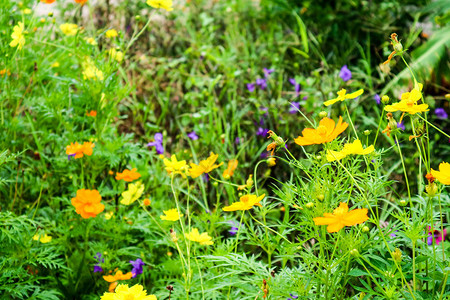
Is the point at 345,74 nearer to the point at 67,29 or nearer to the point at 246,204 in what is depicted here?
the point at 67,29

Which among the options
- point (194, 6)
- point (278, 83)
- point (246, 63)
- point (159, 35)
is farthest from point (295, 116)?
point (194, 6)

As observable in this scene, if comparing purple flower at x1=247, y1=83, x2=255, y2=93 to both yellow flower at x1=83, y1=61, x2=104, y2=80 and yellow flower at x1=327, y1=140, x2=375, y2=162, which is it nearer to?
yellow flower at x1=83, y1=61, x2=104, y2=80

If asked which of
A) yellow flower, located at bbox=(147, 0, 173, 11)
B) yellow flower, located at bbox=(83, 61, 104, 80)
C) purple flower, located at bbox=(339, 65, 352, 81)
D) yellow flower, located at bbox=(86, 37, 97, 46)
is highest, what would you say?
yellow flower, located at bbox=(147, 0, 173, 11)

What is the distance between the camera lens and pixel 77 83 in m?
1.59

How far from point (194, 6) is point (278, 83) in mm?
1254

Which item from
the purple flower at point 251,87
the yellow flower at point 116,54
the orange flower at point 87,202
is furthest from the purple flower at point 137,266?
the purple flower at point 251,87

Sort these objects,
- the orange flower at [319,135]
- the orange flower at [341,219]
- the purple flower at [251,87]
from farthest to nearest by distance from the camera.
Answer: the purple flower at [251,87]
the orange flower at [319,135]
the orange flower at [341,219]

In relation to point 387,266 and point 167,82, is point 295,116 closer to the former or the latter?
point 167,82

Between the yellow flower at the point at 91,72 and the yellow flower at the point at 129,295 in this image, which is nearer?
the yellow flower at the point at 129,295

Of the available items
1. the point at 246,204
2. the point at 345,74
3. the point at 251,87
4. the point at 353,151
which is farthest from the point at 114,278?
the point at 345,74

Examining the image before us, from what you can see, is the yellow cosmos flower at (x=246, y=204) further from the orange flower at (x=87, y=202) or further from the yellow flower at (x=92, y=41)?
the yellow flower at (x=92, y=41)

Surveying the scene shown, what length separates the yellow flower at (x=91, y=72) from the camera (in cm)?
152

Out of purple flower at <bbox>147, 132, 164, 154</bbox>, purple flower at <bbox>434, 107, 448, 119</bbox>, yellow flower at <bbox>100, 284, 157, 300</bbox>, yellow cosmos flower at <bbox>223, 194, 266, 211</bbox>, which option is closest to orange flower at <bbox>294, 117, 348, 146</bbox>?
yellow cosmos flower at <bbox>223, 194, 266, 211</bbox>

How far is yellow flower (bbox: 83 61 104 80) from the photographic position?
5.00ft
